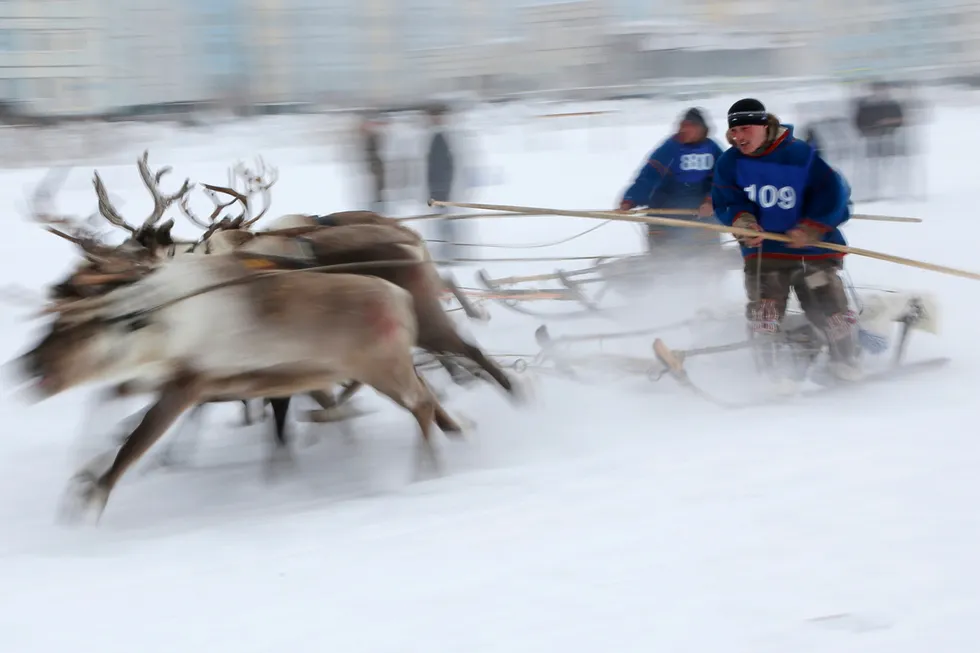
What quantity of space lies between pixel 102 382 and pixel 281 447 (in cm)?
106

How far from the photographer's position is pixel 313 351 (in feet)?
13.9

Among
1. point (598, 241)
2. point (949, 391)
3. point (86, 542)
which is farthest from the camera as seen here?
point (598, 241)

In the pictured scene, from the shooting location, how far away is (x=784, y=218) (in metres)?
5.35

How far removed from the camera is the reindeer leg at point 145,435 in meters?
3.91

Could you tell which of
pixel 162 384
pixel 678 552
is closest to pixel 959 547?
pixel 678 552

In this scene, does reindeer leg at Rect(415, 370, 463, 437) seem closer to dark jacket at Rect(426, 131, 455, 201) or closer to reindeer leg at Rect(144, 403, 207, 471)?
reindeer leg at Rect(144, 403, 207, 471)

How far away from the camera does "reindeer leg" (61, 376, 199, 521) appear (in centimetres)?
391

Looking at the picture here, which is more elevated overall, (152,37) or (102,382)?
(152,37)

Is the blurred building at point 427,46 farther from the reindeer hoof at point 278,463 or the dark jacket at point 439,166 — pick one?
the reindeer hoof at point 278,463

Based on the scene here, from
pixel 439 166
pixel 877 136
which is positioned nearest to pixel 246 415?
pixel 439 166

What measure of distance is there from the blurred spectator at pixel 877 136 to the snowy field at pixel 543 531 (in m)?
7.35

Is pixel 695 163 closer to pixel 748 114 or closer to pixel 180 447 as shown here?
pixel 748 114

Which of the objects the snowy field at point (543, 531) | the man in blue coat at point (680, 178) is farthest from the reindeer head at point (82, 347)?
the man in blue coat at point (680, 178)

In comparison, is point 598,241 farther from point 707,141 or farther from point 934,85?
point 934,85
